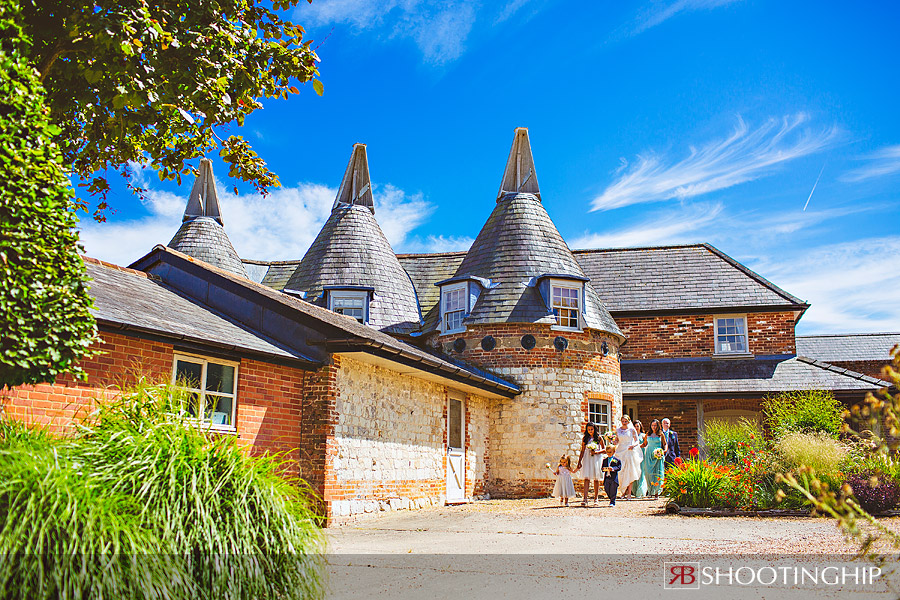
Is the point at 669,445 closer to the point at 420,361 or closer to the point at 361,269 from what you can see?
the point at 420,361

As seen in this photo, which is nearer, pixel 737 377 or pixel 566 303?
pixel 566 303

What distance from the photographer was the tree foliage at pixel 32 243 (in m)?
5.79

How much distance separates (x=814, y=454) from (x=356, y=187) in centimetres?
1625

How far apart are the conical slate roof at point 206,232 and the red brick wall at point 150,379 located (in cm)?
1297

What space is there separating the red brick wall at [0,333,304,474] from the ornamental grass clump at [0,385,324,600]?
4.39 ft

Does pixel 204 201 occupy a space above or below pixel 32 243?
above

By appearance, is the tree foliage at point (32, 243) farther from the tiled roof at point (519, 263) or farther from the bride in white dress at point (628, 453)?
the tiled roof at point (519, 263)

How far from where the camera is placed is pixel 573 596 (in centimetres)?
602

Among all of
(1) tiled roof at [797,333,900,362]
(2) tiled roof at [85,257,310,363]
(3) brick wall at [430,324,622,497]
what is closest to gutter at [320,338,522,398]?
(2) tiled roof at [85,257,310,363]

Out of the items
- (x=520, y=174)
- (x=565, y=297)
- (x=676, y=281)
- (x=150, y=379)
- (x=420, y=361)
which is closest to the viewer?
(x=150, y=379)

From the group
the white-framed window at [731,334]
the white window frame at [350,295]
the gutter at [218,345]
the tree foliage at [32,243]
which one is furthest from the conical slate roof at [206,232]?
the tree foliage at [32,243]

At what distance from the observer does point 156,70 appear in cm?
829

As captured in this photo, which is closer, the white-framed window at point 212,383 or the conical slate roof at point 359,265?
the white-framed window at point 212,383

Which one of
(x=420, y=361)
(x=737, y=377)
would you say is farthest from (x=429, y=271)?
(x=420, y=361)
